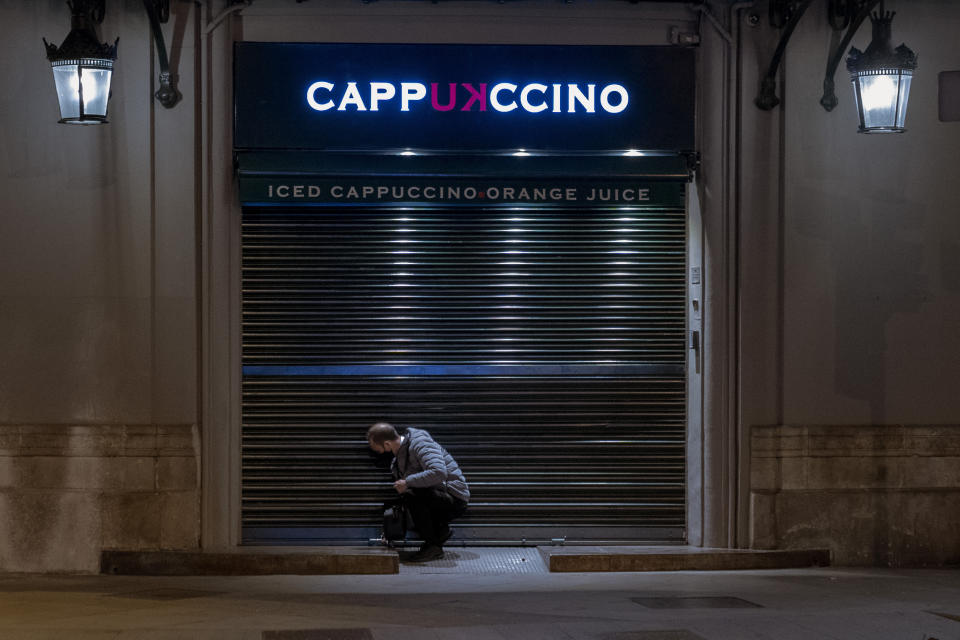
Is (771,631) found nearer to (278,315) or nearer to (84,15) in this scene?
(278,315)

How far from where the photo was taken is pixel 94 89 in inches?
349

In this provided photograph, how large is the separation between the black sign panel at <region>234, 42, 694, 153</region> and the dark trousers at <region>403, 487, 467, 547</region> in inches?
108

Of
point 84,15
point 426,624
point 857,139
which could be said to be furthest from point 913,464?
point 84,15

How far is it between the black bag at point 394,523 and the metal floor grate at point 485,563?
25 cm

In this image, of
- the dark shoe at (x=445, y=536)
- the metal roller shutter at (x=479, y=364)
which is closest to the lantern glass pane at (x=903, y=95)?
the metal roller shutter at (x=479, y=364)

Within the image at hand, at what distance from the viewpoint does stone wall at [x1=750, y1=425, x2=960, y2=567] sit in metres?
9.95

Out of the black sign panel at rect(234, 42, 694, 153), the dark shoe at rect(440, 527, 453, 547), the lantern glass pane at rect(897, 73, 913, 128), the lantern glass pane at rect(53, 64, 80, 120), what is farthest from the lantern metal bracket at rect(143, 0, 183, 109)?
the lantern glass pane at rect(897, 73, 913, 128)

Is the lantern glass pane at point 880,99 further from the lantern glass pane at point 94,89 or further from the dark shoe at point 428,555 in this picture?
the lantern glass pane at point 94,89

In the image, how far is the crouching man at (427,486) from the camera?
9695 mm

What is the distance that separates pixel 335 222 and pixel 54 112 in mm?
2338

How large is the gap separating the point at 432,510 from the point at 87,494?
2673 millimetres

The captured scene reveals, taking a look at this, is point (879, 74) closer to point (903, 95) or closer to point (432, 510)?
point (903, 95)

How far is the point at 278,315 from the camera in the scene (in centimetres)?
1009

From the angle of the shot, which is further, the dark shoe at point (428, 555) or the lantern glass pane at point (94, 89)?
the dark shoe at point (428, 555)
